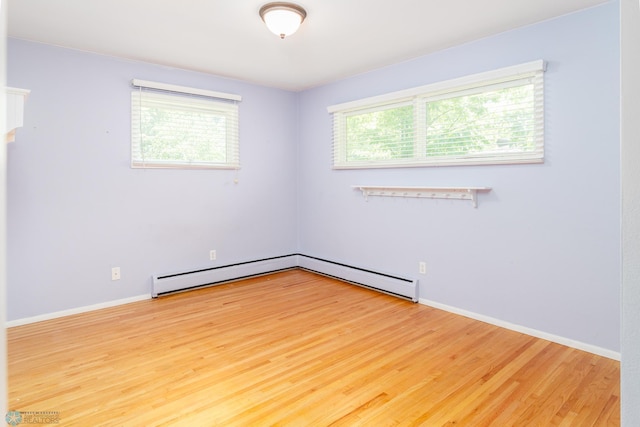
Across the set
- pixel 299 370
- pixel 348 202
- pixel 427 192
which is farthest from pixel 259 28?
pixel 299 370

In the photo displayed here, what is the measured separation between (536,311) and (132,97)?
13.2 ft

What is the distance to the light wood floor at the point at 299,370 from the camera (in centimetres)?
197

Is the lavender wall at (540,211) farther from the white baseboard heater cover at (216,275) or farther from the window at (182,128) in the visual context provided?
the window at (182,128)

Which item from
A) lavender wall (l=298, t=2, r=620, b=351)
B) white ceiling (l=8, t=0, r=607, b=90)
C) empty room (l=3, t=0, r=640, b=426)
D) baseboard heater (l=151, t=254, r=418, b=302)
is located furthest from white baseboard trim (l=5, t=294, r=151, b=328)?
lavender wall (l=298, t=2, r=620, b=351)

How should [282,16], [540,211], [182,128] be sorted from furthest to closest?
[182,128] < [540,211] < [282,16]

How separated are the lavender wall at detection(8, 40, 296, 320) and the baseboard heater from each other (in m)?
0.13

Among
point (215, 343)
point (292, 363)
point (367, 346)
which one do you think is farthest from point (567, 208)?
point (215, 343)

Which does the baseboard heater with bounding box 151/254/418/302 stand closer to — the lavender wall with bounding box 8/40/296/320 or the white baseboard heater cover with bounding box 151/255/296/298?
the white baseboard heater cover with bounding box 151/255/296/298

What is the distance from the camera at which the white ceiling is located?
2631 mm

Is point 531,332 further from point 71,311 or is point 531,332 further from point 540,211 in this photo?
point 71,311

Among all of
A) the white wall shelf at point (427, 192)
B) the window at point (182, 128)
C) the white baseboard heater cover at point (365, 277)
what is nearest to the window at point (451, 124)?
the white wall shelf at point (427, 192)

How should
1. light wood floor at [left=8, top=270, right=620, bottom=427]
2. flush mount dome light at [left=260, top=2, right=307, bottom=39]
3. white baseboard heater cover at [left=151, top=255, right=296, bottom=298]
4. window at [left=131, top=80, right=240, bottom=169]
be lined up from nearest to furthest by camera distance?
light wood floor at [left=8, top=270, right=620, bottom=427]
flush mount dome light at [left=260, top=2, right=307, bottom=39]
window at [left=131, top=80, right=240, bottom=169]
white baseboard heater cover at [left=151, top=255, right=296, bottom=298]

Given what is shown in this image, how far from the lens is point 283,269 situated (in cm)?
509

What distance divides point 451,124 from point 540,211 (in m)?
1.09
